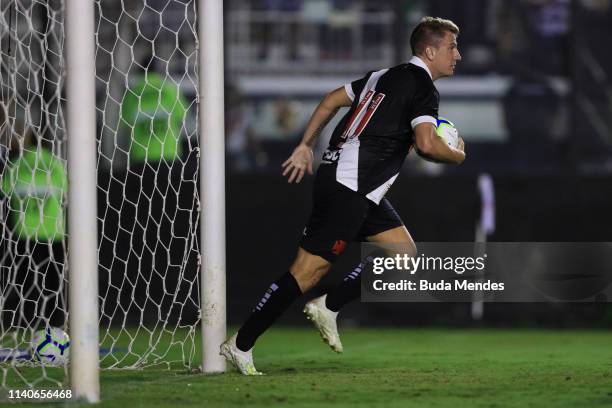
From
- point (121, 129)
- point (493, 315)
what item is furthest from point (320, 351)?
point (121, 129)

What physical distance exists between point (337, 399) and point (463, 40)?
21.9 ft

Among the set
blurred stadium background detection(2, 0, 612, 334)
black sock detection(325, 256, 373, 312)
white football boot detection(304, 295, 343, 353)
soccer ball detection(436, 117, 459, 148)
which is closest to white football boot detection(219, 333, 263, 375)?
white football boot detection(304, 295, 343, 353)

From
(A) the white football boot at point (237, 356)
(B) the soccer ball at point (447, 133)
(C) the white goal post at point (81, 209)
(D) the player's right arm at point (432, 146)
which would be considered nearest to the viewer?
(C) the white goal post at point (81, 209)

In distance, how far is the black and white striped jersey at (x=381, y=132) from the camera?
6.36 m

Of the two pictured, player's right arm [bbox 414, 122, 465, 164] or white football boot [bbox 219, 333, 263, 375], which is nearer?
player's right arm [bbox 414, 122, 465, 164]

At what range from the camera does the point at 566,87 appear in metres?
11.6

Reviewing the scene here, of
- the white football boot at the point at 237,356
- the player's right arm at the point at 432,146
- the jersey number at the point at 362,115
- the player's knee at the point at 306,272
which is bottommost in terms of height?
the white football boot at the point at 237,356

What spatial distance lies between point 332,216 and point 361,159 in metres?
0.32

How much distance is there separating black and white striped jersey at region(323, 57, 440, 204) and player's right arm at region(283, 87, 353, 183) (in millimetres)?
113

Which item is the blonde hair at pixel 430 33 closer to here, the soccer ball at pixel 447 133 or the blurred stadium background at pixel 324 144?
the soccer ball at pixel 447 133

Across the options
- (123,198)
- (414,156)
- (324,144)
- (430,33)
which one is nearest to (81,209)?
(430,33)

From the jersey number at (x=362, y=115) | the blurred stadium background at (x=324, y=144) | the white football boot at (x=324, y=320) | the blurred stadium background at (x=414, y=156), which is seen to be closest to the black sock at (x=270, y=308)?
the white football boot at (x=324, y=320)

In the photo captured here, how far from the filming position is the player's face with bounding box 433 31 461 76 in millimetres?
6508

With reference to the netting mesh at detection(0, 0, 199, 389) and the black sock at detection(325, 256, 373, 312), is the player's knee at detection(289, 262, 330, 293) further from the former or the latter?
the netting mesh at detection(0, 0, 199, 389)
